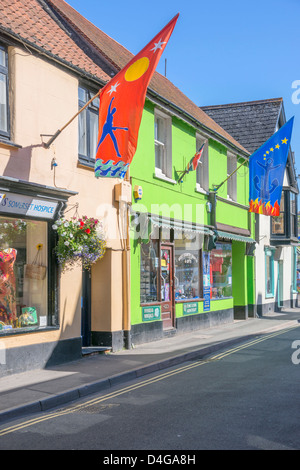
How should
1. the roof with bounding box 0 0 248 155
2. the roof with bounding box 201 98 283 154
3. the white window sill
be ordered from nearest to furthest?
→ the roof with bounding box 0 0 248 155, the white window sill, the roof with bounding box 201 98 283 154

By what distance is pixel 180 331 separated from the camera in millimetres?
17047

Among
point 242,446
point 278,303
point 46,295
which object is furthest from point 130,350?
point 278,303

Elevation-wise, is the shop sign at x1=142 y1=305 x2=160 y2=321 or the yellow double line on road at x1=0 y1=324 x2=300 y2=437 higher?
the shop sign at x1=142 y1=305 x2=160 y2=321

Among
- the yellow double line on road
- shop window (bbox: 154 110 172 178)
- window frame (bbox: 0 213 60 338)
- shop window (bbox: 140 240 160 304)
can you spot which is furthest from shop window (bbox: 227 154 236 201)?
window frame (bbox: 0 213 60 338)

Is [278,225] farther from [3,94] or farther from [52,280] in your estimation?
[3,94]

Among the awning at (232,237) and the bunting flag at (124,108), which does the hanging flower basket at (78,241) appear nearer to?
the bunting flag at (124,108)

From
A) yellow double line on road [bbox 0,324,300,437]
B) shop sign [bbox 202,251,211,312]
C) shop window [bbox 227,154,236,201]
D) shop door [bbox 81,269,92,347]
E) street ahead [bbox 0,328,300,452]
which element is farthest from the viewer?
shop window [bbox 227,154,236,201]

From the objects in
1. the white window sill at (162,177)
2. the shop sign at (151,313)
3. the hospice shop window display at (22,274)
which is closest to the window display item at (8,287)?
the hospice shop window display at (22,274)

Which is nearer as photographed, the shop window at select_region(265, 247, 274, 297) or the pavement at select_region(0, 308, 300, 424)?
the pavement at select_region(0, 308, 300, 424)

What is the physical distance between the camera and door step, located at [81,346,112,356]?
496 inches

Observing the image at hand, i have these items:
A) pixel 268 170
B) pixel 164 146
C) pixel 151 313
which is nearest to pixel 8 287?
pixel 151 313

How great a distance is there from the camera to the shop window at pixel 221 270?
2029 cm

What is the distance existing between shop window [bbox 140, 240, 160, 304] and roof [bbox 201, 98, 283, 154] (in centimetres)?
1206

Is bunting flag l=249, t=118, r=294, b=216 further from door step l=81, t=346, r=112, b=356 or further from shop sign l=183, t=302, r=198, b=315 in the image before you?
door step l=81, t=346, r=112, b=356
